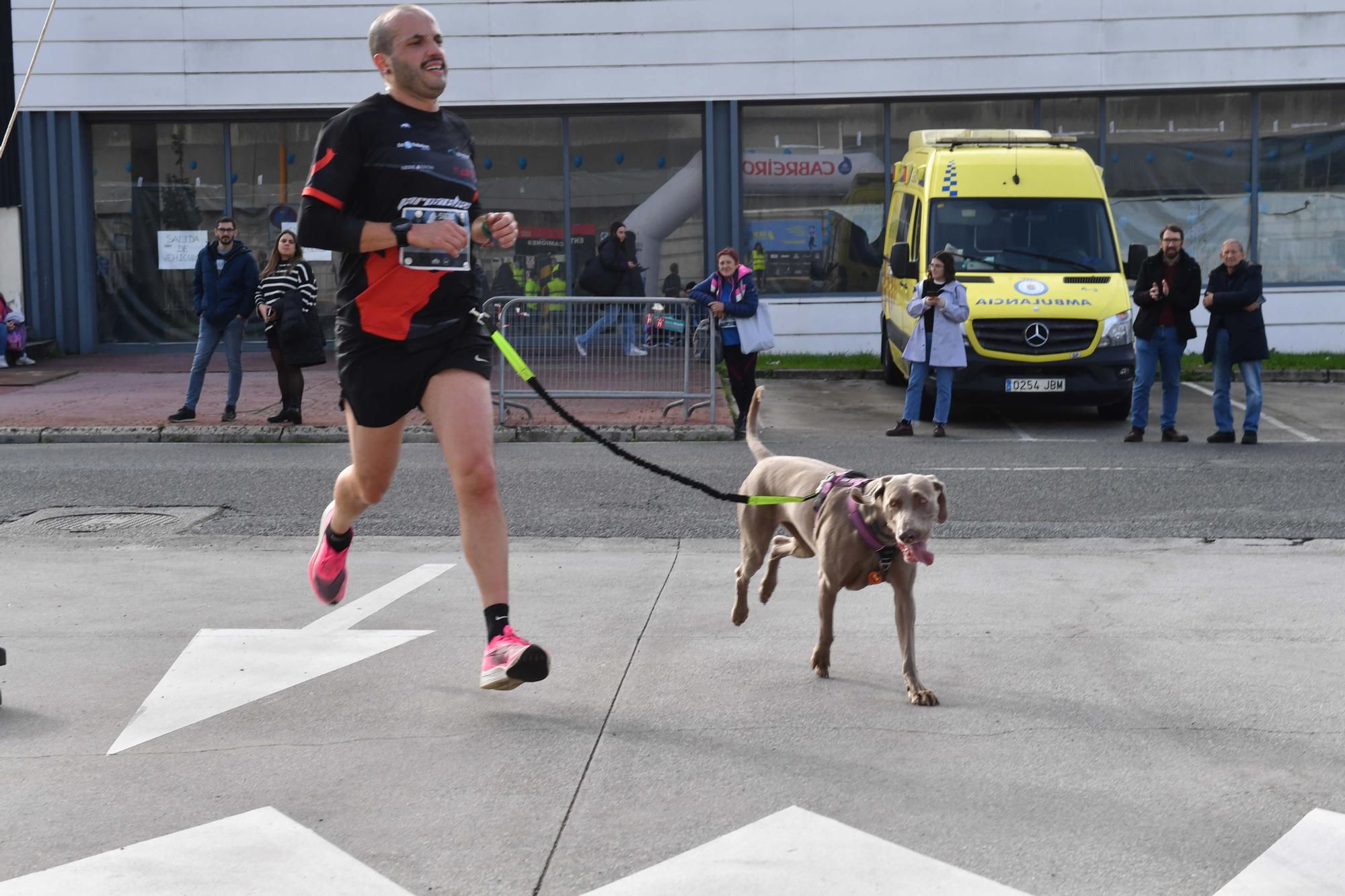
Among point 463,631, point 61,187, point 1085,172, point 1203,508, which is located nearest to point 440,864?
point 463,631

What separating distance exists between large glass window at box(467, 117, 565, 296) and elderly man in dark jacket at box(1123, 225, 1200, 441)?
1002 centimetres

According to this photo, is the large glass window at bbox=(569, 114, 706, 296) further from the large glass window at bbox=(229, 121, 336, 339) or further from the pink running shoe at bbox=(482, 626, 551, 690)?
the pink running shoe at bbox=(482, 626, 551, 690)

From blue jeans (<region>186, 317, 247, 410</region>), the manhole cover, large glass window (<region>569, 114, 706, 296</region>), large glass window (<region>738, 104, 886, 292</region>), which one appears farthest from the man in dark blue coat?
large glass window (<region>738, 104, 886, 292</region>)

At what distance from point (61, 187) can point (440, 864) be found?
20.0m

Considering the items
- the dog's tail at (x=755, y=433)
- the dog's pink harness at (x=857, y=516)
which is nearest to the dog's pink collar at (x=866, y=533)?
the dog's pink harness at (x=857, y=516)

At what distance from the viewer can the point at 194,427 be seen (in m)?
14.1

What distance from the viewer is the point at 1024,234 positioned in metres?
15.7

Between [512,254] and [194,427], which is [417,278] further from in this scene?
[512,254]

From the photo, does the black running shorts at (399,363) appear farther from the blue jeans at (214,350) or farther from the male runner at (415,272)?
the blue jeans at (214,350)

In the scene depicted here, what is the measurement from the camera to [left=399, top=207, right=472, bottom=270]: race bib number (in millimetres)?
4879

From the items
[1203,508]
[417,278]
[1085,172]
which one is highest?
[1085,172]

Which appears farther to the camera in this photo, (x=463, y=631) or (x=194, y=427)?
(x=194, y=427)

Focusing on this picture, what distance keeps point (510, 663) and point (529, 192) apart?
1766cm

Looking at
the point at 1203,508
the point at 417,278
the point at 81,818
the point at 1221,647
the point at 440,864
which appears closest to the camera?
the point at 440,864
